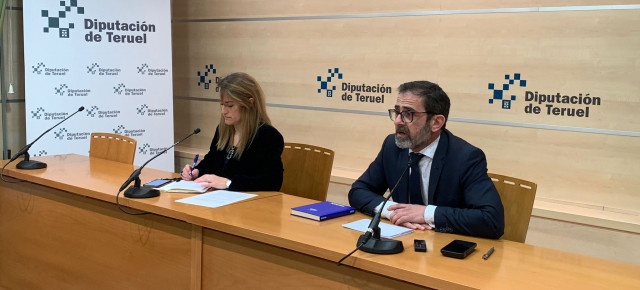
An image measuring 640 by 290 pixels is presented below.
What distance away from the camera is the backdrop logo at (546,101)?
148 inches

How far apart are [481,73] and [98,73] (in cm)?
305

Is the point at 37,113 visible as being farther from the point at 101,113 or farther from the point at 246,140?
the point at 246,140

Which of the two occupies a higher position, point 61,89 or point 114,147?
point 61,89

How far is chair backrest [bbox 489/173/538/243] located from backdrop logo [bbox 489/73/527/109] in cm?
151

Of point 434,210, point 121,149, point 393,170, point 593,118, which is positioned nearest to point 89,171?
point 121,149

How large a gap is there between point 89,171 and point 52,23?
195 cm

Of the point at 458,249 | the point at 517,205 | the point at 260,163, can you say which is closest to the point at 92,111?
the point at 260,163

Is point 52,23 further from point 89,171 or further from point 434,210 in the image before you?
point 434,210

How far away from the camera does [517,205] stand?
2.58 metres

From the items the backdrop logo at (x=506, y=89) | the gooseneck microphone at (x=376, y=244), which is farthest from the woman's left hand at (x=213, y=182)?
the backdrop logo at (x=506, y=89)

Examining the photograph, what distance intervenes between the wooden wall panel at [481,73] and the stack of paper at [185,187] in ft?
6.54

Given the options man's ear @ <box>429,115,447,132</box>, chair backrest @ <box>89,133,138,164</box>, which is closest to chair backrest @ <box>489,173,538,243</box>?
man's ear @ <box>429,115,447,132</box>

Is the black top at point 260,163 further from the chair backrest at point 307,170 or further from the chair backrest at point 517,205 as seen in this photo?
the chair backrest at point 517,205

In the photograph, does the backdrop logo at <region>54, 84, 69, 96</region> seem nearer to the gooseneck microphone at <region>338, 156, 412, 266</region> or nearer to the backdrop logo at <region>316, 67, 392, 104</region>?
the backdrop logo at <region>316, 67, 392, 104</region>
